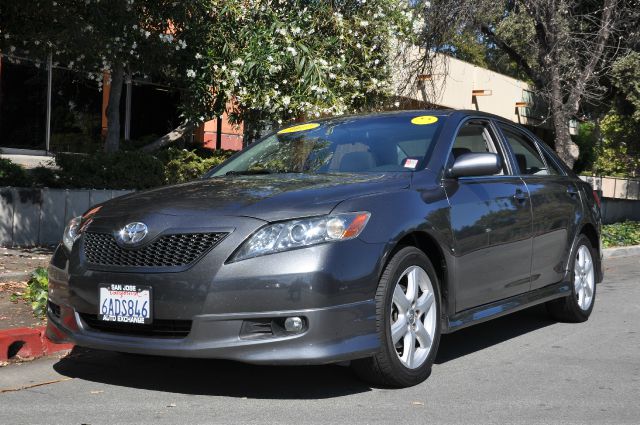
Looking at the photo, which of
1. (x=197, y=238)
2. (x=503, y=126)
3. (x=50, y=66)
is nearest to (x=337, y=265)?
(x=197, y=238)

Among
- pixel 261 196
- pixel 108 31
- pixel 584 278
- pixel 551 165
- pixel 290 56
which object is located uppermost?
pixel 108 31

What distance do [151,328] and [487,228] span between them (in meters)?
2.34

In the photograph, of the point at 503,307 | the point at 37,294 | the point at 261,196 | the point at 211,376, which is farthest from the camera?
the point at 37,294

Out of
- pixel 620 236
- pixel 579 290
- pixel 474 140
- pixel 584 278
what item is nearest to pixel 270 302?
pixel 474 140

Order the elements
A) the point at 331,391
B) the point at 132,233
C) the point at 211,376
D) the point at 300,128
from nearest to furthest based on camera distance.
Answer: the point at 132,233
the point at 331,391
the point at 211,376
the point at 300,128

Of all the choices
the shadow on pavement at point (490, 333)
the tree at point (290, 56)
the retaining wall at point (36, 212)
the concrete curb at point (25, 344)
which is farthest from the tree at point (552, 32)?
the concrete curb at point (25, 344)

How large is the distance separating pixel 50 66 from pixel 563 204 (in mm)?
12513

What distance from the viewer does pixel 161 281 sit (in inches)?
178

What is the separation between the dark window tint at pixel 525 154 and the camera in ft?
22.0

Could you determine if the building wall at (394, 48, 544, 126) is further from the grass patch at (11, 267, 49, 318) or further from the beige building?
the grass patch at (11, 267, 49, 318)

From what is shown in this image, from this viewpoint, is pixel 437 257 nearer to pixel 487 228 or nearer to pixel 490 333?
pixel 487 228

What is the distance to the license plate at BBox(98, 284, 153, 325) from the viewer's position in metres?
4.56

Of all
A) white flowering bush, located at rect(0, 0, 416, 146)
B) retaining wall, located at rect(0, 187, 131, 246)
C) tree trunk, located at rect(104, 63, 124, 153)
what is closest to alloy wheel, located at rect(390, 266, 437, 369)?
white flowering bush, located at rect(0, 0, 416, 146)

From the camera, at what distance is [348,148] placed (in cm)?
586
